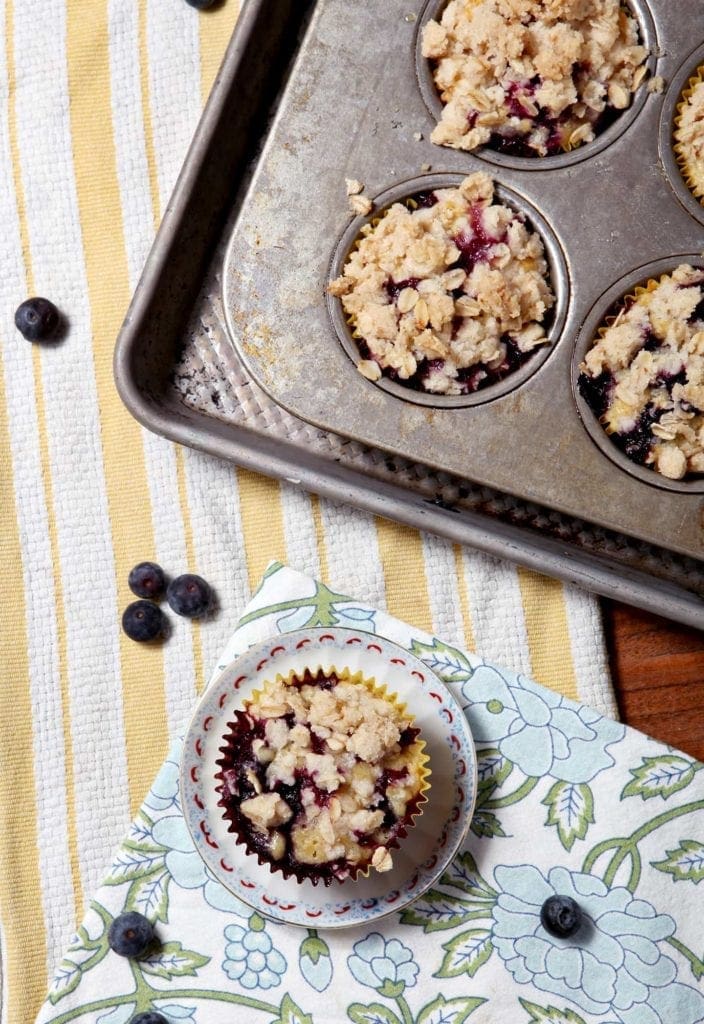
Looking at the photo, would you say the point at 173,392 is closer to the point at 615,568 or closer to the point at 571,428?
the point at 571,428

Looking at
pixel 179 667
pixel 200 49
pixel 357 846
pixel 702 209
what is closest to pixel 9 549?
pixel 179 667

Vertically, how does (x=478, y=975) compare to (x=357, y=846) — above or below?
below

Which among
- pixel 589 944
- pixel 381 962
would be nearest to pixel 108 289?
pixel 381 962

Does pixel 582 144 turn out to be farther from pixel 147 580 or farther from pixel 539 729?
pixel 147 580

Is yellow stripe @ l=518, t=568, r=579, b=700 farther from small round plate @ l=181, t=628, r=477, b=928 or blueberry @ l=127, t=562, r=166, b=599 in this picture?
blueberry @ l=127, t=562, r=166, b=599

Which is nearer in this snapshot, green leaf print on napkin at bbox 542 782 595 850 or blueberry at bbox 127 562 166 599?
green leaf print on napkin at bbox 542 782 595 850

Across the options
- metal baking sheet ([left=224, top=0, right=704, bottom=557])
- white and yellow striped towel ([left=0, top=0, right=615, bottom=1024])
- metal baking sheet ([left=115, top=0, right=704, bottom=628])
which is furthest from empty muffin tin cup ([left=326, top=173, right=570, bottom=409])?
white and yellow striped towel ([left=0, top=0, right=615, bottom=1024])

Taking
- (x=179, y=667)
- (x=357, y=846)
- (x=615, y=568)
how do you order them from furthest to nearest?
(x=179, y=667), (x=615, y=568), (x=357, y=846)

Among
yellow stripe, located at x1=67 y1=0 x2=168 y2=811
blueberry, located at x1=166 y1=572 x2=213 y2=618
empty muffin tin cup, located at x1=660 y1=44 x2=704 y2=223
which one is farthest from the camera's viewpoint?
yellow stripe, located at x1=67 y1=0 x2=168 y2=811
